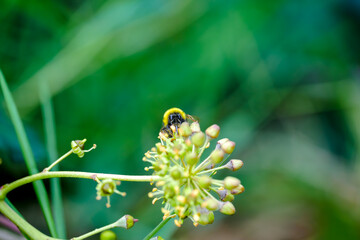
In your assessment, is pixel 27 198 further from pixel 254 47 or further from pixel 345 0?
pixel 345 0

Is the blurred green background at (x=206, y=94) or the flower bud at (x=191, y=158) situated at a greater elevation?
the blurred green background at (x=206, y=94)

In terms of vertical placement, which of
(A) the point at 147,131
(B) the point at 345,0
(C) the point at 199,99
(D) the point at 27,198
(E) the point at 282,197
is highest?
(B) the point at 345,0

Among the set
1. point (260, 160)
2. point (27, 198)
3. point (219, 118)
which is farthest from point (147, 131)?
point (260, 160)

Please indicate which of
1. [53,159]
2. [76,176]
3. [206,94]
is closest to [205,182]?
[76,176]

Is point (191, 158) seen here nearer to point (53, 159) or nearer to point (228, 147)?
point (228, 147)

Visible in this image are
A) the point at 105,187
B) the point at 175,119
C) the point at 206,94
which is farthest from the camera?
the point at 206,94

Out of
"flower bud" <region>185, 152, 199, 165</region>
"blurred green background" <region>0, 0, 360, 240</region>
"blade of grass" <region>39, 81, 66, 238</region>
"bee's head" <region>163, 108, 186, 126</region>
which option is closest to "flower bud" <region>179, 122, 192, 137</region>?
"flower bud" <region>185, 152, 199, 165</region>

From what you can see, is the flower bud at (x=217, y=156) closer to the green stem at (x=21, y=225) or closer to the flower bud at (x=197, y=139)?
the flower bud at (x=197, y=139)

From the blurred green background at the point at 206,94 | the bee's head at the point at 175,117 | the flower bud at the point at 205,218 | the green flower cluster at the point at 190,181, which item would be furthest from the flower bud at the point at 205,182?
the blurred green background at the point at 206,94
